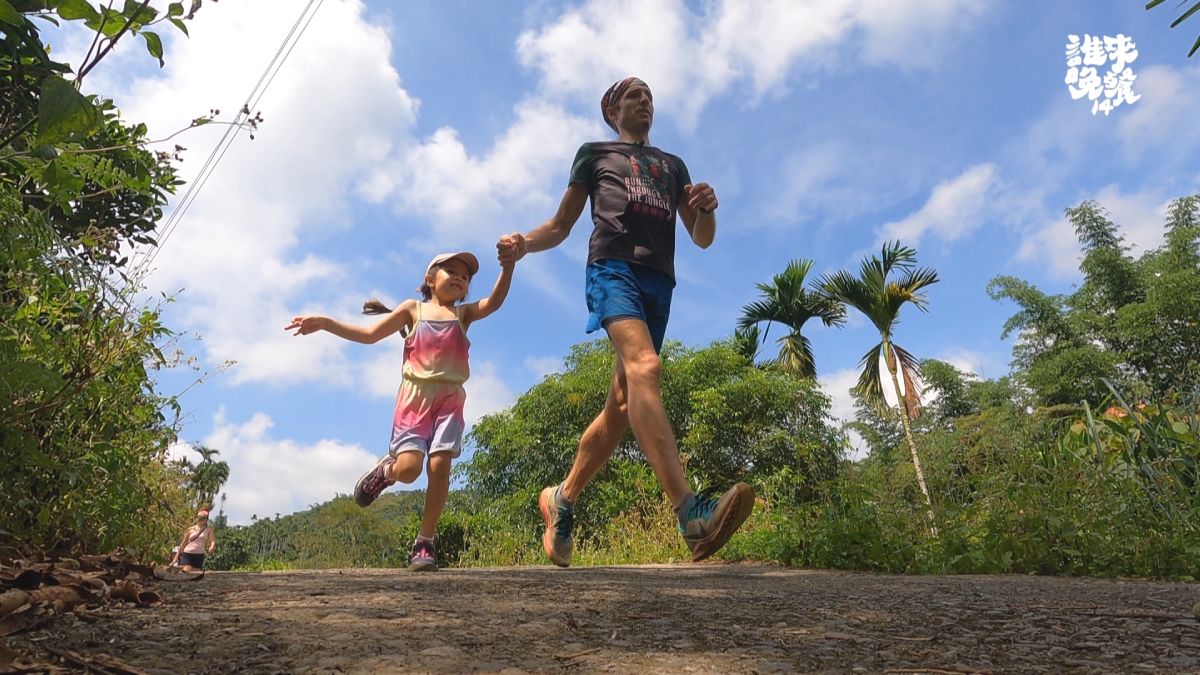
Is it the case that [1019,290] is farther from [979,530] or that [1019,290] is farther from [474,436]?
[979,530]

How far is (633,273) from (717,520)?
3.44ft

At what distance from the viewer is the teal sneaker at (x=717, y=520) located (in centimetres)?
244

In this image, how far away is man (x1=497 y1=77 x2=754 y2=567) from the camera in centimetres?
264

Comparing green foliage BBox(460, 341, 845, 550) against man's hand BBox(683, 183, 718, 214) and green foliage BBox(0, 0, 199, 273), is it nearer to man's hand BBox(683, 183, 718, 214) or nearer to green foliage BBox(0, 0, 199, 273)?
man's hand BBox(683, 183, 718, 214)

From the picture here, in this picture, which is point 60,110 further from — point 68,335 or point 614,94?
point 614,94

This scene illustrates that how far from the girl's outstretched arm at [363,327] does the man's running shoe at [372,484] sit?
638 millimetres

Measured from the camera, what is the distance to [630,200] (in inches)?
122

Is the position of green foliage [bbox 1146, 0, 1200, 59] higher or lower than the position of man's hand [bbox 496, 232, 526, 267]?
lower

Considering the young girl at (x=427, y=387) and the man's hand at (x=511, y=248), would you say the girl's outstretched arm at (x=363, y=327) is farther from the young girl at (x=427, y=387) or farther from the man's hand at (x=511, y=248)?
the man's hand at (x=511, y=248)

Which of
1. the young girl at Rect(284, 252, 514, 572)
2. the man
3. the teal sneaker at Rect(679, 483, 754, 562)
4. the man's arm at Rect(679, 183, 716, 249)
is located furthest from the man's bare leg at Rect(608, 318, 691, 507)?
the young girl at Rect(284, 252, 514, 572)

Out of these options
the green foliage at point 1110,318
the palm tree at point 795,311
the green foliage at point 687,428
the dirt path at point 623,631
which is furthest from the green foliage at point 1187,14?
the green foliage at point 1110,318

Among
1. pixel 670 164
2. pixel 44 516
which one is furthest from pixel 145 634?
pixel 670 164

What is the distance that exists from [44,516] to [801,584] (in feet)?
8.25

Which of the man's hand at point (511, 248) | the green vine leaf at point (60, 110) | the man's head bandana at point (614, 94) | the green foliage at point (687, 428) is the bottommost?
the green vine leaf at point (60, 110)
